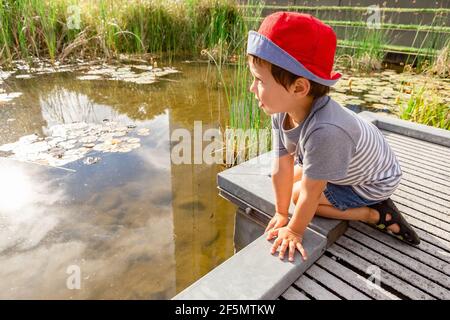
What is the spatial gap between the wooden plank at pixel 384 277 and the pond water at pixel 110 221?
24.8 inches

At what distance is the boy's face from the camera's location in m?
1.03

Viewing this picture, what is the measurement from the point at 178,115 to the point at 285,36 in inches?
94.9

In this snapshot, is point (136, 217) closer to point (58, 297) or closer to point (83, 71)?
point (58, 297)

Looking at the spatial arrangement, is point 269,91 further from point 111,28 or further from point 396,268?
point 111,28

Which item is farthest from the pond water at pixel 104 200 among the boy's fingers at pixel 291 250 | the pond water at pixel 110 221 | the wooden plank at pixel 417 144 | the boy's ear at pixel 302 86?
the wooden plank at pixel 417 144

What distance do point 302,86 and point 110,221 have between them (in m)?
1.29

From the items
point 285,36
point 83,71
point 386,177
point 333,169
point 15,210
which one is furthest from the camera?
point 83,71

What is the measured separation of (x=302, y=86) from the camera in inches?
40.3

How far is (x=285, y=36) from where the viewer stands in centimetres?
94

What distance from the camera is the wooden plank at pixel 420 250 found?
1186 millimetres

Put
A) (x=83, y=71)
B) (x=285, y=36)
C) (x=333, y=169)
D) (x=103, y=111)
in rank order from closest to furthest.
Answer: (x=285, y=36) → (x=333, y=169) → (x=103, y=111) → (x=83, y=71)

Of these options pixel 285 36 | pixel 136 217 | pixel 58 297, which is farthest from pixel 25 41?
pixel 285 36

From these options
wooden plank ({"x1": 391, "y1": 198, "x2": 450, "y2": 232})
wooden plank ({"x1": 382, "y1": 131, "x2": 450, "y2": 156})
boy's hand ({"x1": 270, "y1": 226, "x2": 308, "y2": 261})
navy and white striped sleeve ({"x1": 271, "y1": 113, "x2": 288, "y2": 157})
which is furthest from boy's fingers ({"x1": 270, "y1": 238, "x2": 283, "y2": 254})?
wooden plank ({"x1": 382, "y1": 131, "x2": 450, "y2": 156})

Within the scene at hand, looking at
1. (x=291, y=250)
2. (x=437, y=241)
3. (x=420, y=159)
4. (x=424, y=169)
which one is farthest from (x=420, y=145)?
(x=291, y=250)
